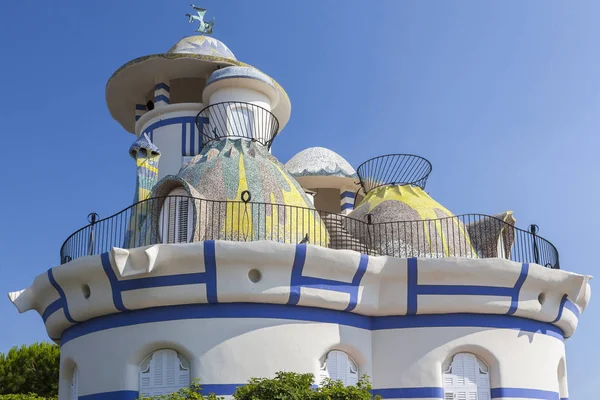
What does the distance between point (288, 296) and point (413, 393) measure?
122 inches

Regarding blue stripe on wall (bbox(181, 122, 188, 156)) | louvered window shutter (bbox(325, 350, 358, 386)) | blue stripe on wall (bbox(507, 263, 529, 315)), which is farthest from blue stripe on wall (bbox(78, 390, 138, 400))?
blue stripe on wall (bbox(181, 122, 188, 156))

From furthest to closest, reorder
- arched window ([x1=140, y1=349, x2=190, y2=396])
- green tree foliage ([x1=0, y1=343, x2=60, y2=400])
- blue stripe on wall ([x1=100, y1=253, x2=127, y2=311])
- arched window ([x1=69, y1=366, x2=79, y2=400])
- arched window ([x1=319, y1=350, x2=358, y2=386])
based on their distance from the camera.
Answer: green tree foliage ([x1=0, y1=343, x2=60, y2=400]) < arched window ([x1=69, y1=366, x2=79, y2=400]) < arched window ([x1=319, y1=350, x2=358, y2=386]) < blue stripe on wall ([x1=100, y1=253, x2=127, y2=311]) < arched window ([x1=140, y1=349, x2=190, y2=396])

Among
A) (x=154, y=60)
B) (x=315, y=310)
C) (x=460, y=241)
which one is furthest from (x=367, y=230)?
(x=154, y=60)

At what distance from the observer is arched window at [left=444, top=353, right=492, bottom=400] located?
1634cm

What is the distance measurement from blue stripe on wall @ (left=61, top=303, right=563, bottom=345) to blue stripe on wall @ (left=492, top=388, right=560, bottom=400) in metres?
1.18

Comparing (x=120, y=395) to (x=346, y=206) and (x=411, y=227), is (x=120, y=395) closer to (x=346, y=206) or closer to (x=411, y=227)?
(x=411, y=227)

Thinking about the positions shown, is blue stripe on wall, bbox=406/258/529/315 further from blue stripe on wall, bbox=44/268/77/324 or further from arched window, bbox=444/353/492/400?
blue stripe on wall, bbox=44/268/77/324

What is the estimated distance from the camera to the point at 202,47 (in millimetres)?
23281

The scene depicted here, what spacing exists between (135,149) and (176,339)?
4.73m

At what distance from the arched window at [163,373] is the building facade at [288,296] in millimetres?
25

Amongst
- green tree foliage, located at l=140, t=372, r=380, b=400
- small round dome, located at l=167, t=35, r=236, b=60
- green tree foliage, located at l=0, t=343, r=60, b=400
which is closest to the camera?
green tree foliage, located at l=140, t=372, r=380, b=400

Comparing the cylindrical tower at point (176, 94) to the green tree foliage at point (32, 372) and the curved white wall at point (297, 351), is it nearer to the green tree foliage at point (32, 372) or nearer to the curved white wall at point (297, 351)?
the curved white wall at point (297, 351)

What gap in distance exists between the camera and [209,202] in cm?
1689

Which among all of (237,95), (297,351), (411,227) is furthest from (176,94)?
(297,351)
